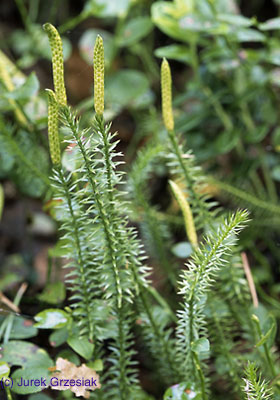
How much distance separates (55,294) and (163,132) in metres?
0.62

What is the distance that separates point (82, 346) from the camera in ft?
2.69

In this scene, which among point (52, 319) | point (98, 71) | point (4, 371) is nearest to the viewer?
point (98, 71)

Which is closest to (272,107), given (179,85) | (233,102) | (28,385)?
(233,102)

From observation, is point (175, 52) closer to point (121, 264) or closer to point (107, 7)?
point (107, 7)

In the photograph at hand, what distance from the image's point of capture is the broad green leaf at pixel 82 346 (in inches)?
31.8

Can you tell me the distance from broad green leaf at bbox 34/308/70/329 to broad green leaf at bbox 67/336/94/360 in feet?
0.12

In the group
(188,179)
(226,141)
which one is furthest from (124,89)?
(188,179)

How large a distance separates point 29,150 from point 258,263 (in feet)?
2.58

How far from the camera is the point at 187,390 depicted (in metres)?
0.81

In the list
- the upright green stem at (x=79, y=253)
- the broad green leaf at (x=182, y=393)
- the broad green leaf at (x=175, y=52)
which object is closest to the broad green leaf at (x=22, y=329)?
the upright green stem at (x=79, y=253)

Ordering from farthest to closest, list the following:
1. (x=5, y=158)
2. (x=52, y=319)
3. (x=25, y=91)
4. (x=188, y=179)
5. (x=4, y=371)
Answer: (x=5, y=158) < (x=25, y=91) < (x=188, y=179) < (x=52, y=319) < (x=4, y=371)

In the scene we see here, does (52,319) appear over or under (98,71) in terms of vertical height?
under

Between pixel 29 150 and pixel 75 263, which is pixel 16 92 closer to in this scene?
pixel 29 150

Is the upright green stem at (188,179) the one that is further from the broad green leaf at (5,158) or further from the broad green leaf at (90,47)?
the broad green leaf at (90,47)
